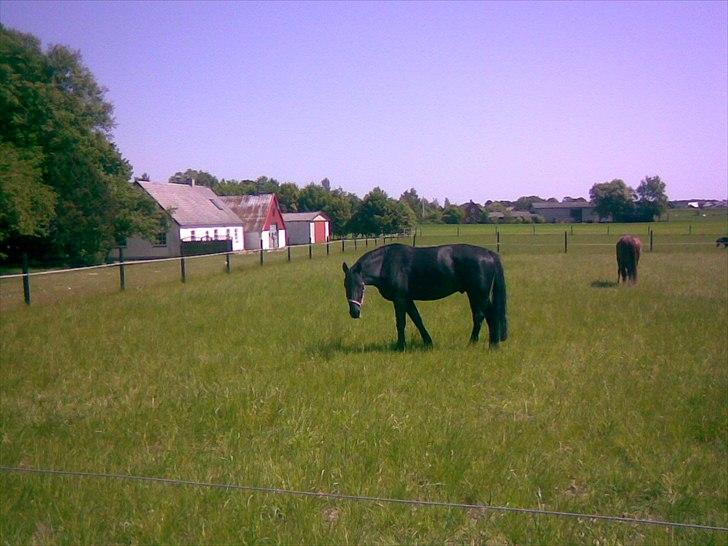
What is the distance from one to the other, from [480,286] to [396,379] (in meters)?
2.47

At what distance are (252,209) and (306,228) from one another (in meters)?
6.34

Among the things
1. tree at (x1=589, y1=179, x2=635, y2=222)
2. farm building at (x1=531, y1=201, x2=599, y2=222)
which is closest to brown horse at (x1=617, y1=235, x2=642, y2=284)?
tree at (x1=589, y1=179, x2=635, y2=222)

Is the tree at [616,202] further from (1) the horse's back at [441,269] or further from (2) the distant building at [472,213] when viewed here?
(1) the horse's back at [441,269]

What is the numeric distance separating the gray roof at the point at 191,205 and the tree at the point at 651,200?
99.3ft

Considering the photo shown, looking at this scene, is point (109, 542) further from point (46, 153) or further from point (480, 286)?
point (46, 153)

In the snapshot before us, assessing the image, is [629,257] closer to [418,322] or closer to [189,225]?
[418,322]

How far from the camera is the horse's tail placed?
9.16 metres

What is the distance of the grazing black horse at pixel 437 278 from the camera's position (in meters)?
9.20

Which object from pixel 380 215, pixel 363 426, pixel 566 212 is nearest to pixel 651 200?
pixel 380 215

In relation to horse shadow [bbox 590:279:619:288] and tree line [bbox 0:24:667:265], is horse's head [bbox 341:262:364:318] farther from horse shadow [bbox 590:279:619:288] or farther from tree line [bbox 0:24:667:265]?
tree line [bbox 0:24:667:265]

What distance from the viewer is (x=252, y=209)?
53312 mm

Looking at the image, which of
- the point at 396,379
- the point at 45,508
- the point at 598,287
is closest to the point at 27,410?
the point at 45,508

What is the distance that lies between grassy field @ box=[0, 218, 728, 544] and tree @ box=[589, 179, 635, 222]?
41486mm

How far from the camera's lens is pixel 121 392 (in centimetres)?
719
